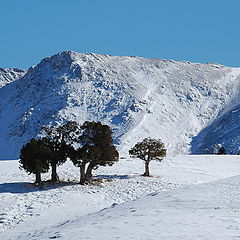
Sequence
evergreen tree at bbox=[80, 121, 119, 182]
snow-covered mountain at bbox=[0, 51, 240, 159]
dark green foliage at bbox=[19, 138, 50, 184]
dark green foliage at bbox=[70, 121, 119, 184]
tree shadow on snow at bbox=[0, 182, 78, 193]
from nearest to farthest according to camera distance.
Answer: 1. tree shadow on snow at bbox=[0, 182, 78, 193]
2. dark green foliage at bbox=[19, 138, 50, 184]
3. dark green foliage at bbox=[70, 121, 119, 184]
4. evergreen tree at bbox=[80, 121, 119, 182]
5. snow-covered mountain at bbox=[0, 51, 240, 159]

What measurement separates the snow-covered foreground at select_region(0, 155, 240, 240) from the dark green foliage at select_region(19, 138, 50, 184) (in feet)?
5.12

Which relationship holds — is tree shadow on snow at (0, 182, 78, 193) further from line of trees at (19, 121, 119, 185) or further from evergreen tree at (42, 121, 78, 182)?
evergreen tree at (42, 121, 78, 182)

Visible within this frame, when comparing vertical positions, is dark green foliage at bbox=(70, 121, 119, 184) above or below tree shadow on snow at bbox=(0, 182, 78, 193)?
above


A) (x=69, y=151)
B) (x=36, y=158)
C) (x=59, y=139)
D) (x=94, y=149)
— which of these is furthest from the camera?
(x=59, y=139)

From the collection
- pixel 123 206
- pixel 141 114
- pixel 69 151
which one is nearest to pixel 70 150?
pixel 69 151

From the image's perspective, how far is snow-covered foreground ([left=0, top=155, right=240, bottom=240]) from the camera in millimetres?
17594

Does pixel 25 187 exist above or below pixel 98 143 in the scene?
below

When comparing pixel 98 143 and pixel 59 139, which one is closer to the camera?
pixel 98 143

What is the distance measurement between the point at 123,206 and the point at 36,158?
16.5 metres

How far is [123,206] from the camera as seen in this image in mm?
25594

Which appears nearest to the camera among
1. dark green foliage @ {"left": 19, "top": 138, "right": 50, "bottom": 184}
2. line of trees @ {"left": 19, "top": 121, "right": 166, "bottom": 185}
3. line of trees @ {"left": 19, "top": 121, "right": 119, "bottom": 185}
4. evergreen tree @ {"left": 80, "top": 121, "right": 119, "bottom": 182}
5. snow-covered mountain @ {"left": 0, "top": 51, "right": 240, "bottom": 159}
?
dark green foliage @ {"left": 19, "top": 138, "right": 50, "bottom": 184}

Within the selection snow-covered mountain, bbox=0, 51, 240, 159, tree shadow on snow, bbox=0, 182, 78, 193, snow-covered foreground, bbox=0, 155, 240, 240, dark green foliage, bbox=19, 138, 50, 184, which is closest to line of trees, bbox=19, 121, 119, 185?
dark green foliage, bbox=19, 138, 50, 184

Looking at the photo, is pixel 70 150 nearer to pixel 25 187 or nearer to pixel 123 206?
pixel 25 187

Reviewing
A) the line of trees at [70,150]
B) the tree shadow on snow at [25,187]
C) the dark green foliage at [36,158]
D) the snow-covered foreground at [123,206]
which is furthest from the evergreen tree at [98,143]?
the dark green foliage at [36,158]
